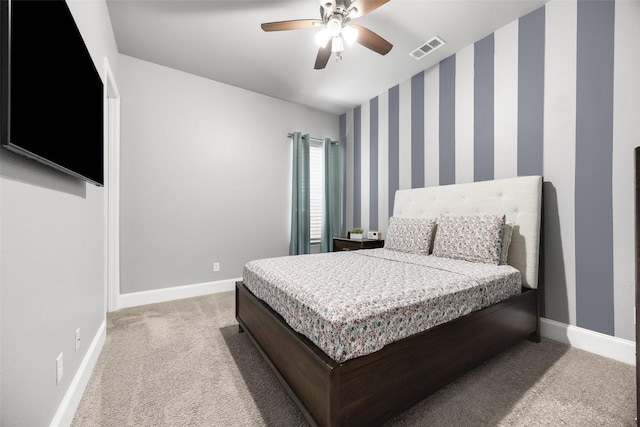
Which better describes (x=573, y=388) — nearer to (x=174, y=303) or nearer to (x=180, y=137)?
(x=174, y=303)

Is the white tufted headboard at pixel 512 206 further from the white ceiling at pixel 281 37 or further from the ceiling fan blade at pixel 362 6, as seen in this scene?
the ceiling fan blade at pixel 362 6

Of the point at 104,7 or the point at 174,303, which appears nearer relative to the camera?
the point at 104,7

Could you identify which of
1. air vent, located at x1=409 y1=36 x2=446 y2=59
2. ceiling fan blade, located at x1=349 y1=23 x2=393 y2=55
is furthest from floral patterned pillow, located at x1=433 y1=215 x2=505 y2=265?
air vent, located at x1=409 y1=36 x2=446 y2=59

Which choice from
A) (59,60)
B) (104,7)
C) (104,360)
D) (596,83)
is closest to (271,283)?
(104,360)

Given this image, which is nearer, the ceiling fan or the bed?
the bed

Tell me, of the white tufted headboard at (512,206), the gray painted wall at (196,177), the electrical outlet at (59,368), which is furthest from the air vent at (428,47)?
the electrical outlet at (59,368)

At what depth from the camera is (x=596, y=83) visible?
206cm

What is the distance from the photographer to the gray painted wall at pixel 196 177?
308 centimetres

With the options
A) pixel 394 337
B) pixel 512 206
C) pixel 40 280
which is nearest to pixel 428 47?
pixel 512 206

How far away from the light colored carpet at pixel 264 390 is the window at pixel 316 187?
244 cm

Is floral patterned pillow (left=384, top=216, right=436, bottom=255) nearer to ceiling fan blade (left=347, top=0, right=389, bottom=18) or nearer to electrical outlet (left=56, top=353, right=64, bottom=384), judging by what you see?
ceiling fan blade (left=347, top=0, right=389, bottom=18)

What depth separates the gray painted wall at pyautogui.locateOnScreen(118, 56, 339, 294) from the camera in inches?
121

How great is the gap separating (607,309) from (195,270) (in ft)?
13.0

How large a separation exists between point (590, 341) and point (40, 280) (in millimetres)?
3413
